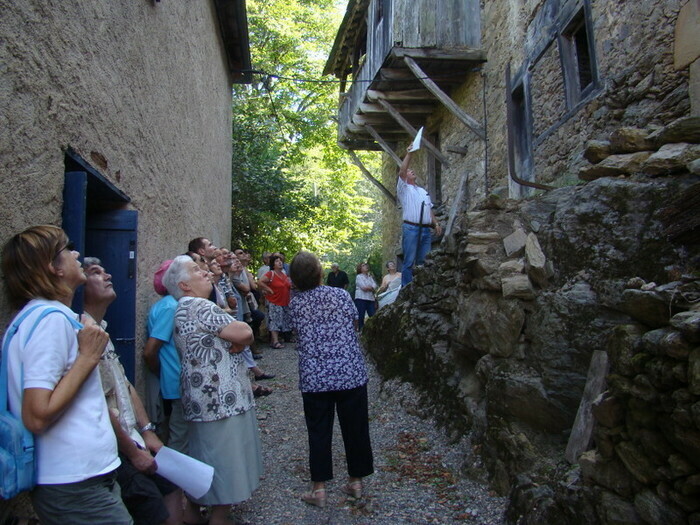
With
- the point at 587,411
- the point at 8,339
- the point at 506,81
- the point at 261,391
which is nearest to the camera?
the point at 8,339

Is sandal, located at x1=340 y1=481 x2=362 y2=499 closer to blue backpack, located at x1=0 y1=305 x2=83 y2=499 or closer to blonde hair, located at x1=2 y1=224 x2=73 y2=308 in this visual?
blue backpack, located at x1=0 y1=305 x2=83 y2=499

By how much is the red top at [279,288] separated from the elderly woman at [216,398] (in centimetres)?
592

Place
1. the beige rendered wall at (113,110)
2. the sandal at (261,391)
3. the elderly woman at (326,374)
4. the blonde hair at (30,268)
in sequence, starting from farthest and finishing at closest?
1. the sandal at (261,391)
2. the elderly woman at (326,374)
3. the beige rendered wall at (113,110)
4. the blonde hair at (30,268)

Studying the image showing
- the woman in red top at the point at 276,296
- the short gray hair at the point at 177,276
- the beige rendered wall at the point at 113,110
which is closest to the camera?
the beige rendered wall at the point at 113,110

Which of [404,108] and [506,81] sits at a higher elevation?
[404,108]

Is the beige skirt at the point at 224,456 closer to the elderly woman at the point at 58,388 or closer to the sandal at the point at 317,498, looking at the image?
the sandal at the point at 317,498

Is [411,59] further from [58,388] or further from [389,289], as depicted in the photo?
[58,388]

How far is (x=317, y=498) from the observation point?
11.9ft

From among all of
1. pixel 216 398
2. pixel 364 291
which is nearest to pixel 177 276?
pixel 216 398

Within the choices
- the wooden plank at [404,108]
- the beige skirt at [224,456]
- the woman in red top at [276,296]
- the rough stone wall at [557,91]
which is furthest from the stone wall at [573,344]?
the wooden plank at [404,108]

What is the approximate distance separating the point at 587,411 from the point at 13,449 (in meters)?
2.68

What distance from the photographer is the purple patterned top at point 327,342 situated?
11.7 ft

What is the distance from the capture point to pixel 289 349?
952cm


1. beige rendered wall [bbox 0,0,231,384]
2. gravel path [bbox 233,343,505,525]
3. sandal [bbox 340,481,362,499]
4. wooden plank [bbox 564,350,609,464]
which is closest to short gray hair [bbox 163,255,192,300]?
beige rendered wall [bbox 0,0,231,384]
